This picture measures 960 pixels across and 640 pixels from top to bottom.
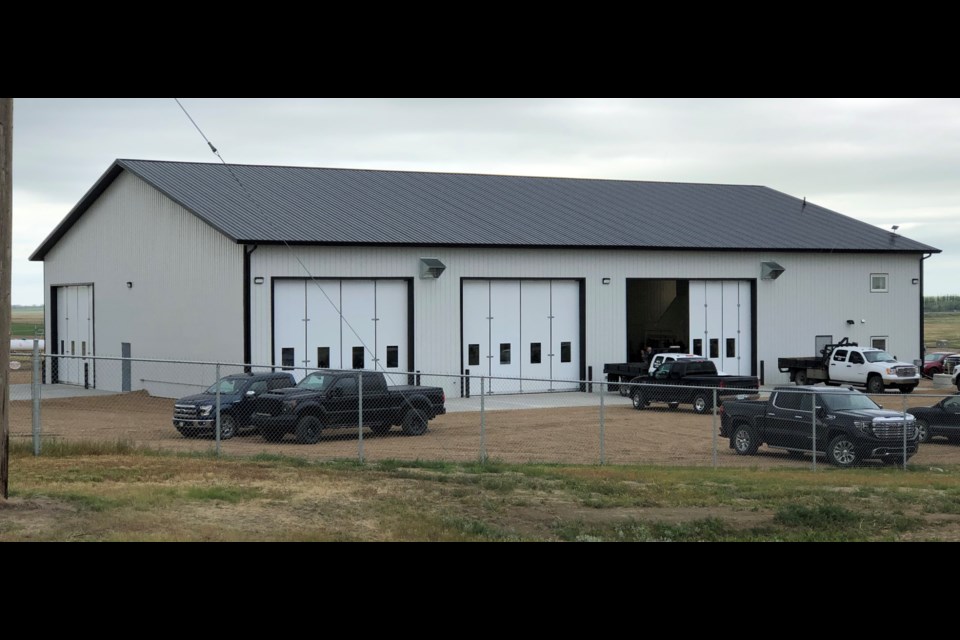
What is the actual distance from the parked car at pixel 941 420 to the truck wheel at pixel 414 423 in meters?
11.2

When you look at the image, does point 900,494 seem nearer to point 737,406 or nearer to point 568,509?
point 568,509

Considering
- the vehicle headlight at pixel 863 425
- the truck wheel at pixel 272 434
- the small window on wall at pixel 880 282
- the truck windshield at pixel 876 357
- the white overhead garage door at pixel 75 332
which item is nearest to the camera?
the vehicle headlight at pixel 863 425

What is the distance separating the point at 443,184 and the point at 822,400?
2722 centimetres

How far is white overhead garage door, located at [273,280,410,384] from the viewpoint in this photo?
3672cm

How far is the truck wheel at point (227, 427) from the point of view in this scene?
1018 inches

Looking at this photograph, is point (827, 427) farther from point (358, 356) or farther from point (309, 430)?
point (358, 356)

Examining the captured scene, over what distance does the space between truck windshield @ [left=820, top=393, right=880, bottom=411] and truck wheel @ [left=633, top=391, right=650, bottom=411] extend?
38.5ft

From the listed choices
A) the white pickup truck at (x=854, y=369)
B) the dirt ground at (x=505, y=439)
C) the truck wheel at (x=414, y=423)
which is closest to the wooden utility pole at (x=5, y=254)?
the dirt ground at (x=505, y=439)

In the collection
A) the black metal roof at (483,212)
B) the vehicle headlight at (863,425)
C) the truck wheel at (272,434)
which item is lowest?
the truck wheel at (272,434)

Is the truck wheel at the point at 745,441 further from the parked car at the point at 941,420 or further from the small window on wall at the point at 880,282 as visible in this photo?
the small window on wall at the point at 880,282

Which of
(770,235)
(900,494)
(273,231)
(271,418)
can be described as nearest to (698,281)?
(770,235)

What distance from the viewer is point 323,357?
37.5 meters

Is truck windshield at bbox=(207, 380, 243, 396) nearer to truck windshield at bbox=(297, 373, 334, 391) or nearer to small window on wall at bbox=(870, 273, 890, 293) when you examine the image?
truck windshield at bbox=(297, 373, 334, 391)

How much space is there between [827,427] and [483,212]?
23.4m
